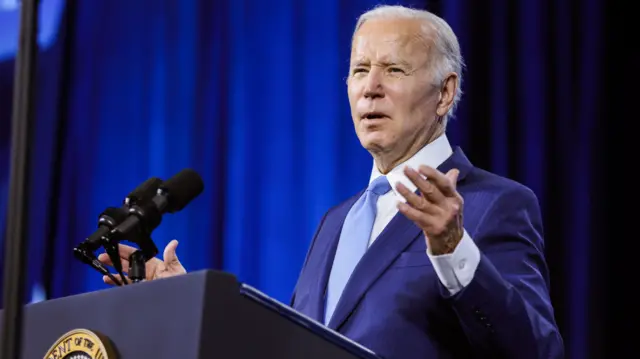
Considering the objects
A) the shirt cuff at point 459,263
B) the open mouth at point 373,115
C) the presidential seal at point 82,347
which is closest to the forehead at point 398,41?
the open mouth at point 373,115

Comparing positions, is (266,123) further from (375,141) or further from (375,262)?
(375,262)

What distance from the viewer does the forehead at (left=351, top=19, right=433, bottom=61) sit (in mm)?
2133

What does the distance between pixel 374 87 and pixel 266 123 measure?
1.44 meters

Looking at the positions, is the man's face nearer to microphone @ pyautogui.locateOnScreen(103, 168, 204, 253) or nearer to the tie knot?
the tie knot

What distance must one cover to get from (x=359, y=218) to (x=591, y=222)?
136 centimetres

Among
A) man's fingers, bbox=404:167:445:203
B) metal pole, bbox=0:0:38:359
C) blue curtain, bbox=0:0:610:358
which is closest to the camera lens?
metal pole, bbox=0:0:38:359

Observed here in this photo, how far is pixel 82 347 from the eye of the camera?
1.33 meters

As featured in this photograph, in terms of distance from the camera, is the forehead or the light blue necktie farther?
the forehead

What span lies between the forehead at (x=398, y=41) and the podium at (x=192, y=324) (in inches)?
35.3

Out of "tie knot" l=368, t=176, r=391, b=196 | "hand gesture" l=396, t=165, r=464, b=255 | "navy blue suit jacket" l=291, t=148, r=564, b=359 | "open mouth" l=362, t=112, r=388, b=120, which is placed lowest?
"navy blue suit jacket" l=291, t=148, r=564, b=359

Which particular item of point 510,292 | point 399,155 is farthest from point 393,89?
point 510,292

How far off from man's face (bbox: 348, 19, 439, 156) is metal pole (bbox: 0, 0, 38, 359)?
1.20 m

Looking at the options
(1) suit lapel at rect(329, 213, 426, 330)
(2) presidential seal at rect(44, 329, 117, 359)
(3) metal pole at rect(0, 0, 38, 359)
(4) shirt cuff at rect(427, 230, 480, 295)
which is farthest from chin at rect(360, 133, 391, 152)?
(3) metal pole at rect(0, 0, 38, 359)

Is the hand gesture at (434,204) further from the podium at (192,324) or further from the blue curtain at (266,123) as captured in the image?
the blue curtain at (266,123)
